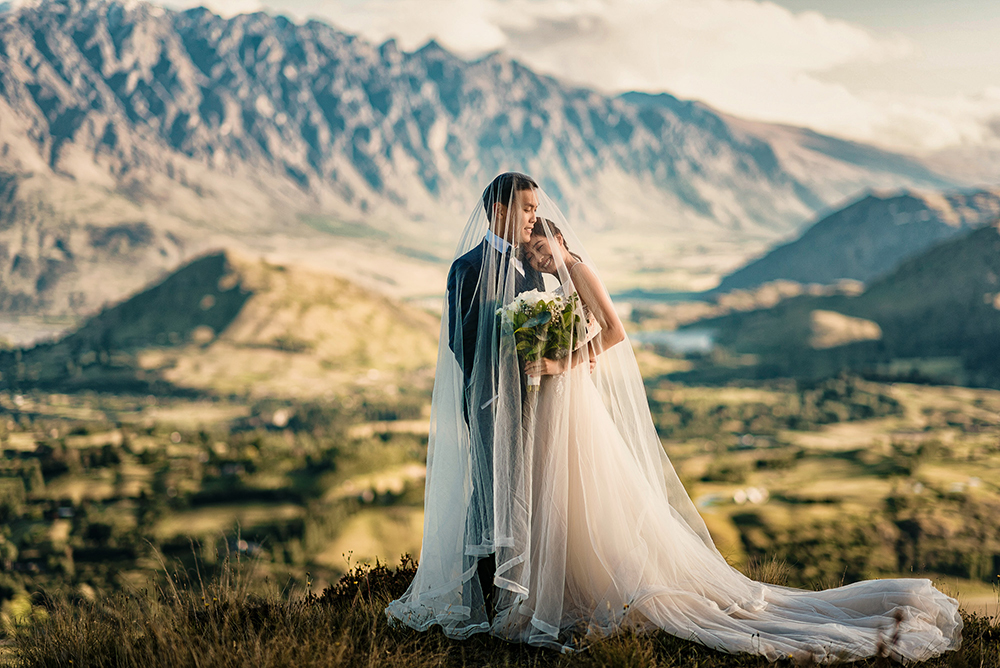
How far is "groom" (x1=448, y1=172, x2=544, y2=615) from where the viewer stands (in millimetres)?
5145

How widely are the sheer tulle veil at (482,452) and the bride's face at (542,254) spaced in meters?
0.05

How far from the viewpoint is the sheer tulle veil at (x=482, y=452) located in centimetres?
507

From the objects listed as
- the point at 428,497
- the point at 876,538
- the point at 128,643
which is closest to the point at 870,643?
the point at 428,497

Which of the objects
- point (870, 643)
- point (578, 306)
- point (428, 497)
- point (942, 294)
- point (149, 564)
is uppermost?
point (942, 294)

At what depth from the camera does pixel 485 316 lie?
5.29m

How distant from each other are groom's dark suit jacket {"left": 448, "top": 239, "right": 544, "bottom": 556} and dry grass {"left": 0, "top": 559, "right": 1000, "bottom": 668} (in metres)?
0.87

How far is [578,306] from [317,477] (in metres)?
59.0

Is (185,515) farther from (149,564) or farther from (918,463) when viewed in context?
(918,463)

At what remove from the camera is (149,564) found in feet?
145

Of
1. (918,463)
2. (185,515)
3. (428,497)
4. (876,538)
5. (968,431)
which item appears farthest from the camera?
(968,431)

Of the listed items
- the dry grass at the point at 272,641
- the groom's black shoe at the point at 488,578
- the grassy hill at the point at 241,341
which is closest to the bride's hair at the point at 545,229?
the groom's black shoe at the point at 488,578

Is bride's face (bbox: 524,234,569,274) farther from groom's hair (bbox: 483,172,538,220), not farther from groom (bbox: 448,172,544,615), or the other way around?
groom's hair (bbox: 483,172,538,220)

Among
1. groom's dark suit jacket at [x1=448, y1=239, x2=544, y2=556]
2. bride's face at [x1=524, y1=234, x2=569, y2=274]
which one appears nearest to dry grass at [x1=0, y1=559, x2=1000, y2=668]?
groom's dark suit jacket at [x1=448, y1=239, x2=544, y2=556]

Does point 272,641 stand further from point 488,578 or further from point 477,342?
point 477,342
